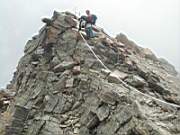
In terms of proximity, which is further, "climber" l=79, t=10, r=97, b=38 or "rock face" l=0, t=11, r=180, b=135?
"climber" l=79, t=10, r=97, b=38

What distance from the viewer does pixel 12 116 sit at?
1085 inches

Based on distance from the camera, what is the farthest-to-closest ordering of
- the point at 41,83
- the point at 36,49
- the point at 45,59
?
the point at 36,49 < the point at 45,59 < the point at 41,83

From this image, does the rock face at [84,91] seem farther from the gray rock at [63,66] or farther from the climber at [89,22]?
the climber at [89,22]

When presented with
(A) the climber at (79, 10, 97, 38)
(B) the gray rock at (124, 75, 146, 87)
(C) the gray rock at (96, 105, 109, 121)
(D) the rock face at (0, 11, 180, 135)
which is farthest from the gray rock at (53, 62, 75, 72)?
(C) the gray rock at (96, 105, 109, 121)

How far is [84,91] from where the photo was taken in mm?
26297

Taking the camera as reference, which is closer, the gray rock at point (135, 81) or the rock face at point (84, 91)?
the rock face at point (84, 91)

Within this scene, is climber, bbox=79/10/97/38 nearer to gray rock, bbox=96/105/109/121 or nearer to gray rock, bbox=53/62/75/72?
gray rock, bbox=53/62/75/72

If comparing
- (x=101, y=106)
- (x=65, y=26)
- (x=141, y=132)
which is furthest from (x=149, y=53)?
(x=141, y=132)

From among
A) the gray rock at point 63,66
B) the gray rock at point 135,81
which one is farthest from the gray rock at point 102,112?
the gray rock at point 63,66

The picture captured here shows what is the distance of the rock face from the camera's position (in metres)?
21.9

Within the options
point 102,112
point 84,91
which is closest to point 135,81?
point 84,91

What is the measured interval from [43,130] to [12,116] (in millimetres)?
3557

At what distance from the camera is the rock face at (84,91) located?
2193 cm

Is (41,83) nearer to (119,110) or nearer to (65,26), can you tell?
(65,26)
